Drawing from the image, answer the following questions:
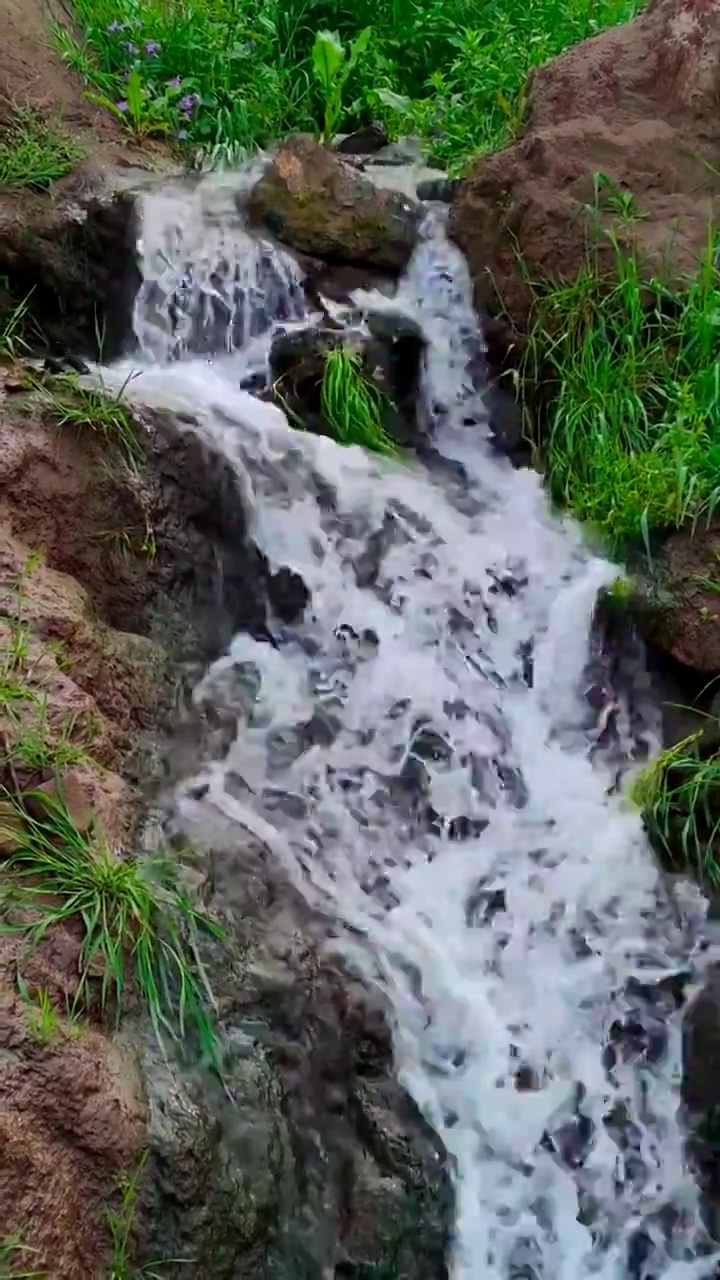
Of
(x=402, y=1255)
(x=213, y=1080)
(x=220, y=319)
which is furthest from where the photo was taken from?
(x=220, y=319)

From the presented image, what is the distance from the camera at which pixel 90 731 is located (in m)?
2.71

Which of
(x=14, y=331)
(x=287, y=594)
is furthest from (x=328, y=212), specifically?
(x=287, y=594)

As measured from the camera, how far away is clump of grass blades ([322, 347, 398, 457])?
13.5 ft

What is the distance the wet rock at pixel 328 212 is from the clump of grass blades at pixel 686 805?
2.54m

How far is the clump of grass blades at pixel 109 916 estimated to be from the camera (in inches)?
88.4

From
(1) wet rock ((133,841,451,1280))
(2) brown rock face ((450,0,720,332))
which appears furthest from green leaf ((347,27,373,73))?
(1) wet rock ((133,841,451,1280))

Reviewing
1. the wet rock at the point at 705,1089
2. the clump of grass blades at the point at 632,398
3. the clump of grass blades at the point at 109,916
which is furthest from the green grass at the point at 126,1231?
the clump of grass blades at the point at 632,398

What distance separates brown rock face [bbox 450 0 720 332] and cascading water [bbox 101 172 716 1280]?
17.5 inches

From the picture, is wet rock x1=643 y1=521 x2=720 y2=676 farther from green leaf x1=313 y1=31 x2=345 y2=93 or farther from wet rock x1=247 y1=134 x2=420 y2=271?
green leaf x1=313 y1=31 x2=345 y2=93

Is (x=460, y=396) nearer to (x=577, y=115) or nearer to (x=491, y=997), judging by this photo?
(x=577, y=115)

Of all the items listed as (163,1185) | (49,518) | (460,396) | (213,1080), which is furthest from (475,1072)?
(460,396)

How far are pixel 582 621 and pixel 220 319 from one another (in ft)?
6.25

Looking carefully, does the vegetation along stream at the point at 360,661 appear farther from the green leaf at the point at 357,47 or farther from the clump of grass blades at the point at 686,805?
the green leaf at the point at 357,47

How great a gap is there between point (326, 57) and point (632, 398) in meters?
2.63
